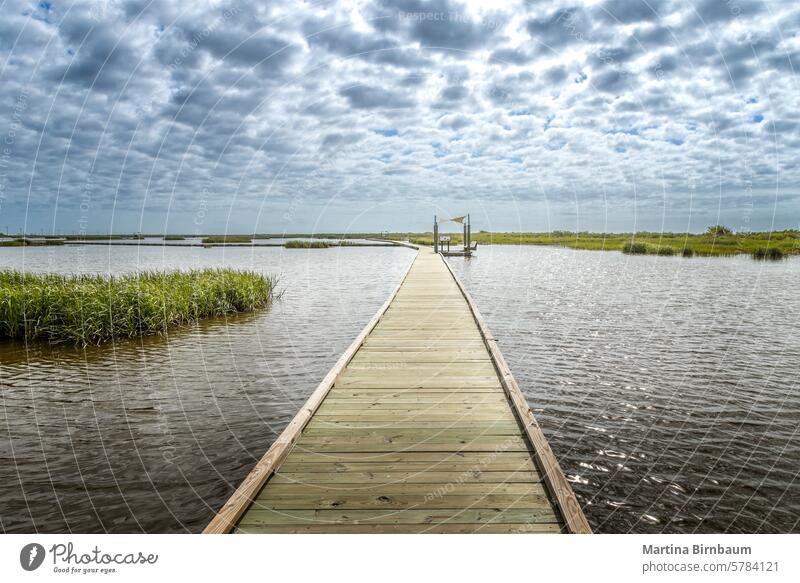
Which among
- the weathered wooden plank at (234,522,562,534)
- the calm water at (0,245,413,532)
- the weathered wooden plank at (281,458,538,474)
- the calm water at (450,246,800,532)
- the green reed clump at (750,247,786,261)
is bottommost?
the calm water at (0,245,413,532)

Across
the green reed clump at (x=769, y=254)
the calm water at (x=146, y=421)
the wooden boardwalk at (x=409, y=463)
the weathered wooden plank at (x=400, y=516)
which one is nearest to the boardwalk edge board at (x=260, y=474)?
the wooden boardwalk at (x=409, y=463)

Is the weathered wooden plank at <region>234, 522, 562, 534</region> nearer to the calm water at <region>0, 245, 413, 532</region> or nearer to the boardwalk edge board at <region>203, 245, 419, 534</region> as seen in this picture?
the boardwalk edge board at <region>203, 245, 419, 534</region>

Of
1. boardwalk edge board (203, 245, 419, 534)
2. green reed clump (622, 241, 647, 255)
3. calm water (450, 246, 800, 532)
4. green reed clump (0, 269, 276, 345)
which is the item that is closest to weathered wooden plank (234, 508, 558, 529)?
boardwalk edge board (203, 245, 419, 534)

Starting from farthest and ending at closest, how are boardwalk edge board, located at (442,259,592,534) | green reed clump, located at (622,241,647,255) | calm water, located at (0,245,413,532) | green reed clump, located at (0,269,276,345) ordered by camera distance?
green reed clump, located at (622,241,647,255) → green reed clump, located at (0,269,276,345) → calm water, located at (0,245,413,532) → boardwalk edge board, located at (442,259,592,534)

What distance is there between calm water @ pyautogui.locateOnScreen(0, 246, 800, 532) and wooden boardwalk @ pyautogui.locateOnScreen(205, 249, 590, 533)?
134cm

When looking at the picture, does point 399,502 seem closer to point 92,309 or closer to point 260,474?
point 260,474

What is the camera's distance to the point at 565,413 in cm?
829

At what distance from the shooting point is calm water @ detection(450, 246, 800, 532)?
5.65 metres

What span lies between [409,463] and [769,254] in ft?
166

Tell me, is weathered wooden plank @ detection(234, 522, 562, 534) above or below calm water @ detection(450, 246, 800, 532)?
above

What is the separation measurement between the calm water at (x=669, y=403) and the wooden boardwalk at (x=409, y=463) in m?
1.39

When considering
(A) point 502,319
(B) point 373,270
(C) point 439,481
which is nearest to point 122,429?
(C) point 439,481

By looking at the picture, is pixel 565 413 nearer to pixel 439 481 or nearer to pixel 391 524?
pixel 439 481

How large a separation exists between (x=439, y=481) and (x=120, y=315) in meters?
13.5
